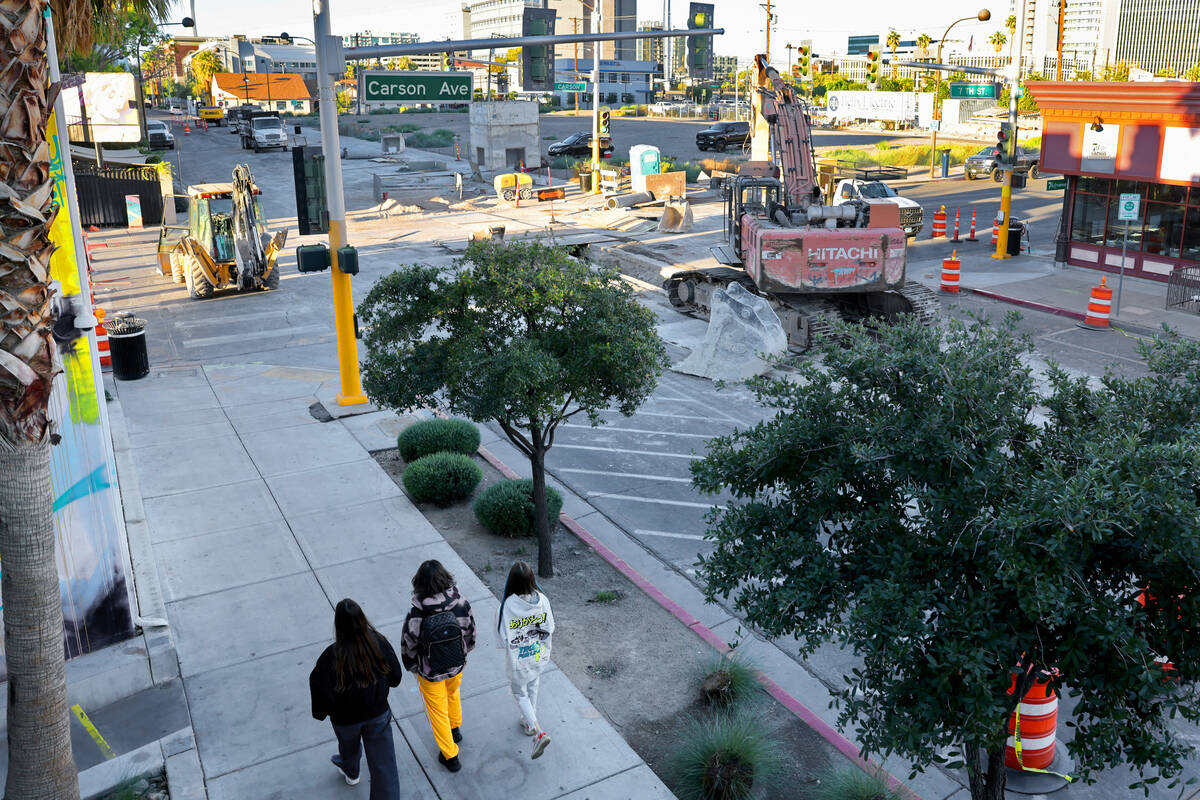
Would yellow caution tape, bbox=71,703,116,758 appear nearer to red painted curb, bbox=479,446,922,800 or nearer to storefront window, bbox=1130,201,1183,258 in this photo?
red painted curb, bbox=479,446,922,800

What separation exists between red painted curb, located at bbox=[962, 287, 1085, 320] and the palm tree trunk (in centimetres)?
2071

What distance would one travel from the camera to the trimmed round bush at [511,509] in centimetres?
1120

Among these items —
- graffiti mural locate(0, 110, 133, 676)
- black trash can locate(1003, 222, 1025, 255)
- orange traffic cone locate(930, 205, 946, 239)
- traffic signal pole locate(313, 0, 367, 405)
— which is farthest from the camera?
orange traffic cone locate(930, 205, 946, 239)

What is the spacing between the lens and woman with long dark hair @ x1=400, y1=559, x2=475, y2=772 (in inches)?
272

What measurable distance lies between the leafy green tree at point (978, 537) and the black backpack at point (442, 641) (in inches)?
80.9

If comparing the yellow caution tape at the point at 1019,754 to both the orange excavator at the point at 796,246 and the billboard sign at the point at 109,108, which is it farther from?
the billboard sign at the point at 109,108

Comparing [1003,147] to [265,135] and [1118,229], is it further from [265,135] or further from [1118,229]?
[265,135]

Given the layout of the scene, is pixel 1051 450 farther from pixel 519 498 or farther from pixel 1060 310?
pixel 1060 310

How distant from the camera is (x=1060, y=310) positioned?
2191 cm

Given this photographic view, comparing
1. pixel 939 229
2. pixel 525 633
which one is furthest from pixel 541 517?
→ pixel 939 229

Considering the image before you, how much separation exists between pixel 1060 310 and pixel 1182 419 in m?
18.1

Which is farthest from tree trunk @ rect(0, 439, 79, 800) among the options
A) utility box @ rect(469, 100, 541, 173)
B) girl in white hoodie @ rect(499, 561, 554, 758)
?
utility box @ rect(469, 100, 541, 173)

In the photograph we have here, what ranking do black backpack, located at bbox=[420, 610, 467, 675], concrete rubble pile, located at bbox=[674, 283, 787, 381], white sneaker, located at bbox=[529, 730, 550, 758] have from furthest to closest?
concrete rubble pile, located at bbox=[674, 283, 787, 381]
white sneaker, located at bbox=[529, 730, 550, 758]
black backpack, located at bbox=[420, 610, 467, 675]

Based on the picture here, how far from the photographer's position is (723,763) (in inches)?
279
